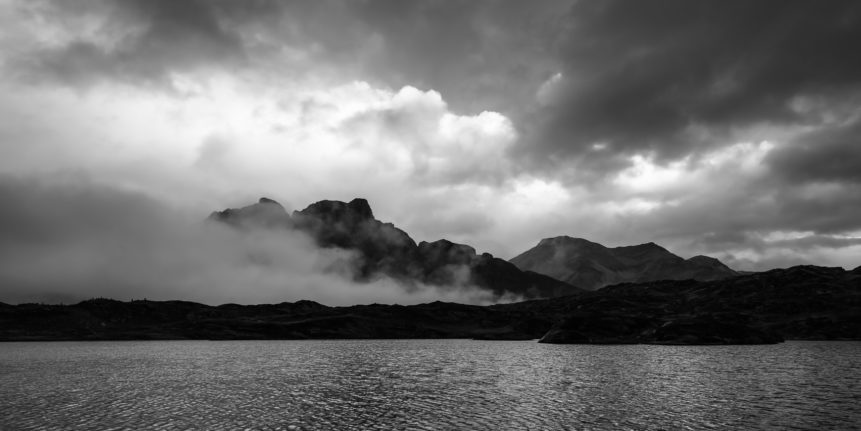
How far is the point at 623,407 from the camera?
73.4m

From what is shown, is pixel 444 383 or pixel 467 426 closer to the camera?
pixel 467 426

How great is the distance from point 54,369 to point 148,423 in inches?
4144

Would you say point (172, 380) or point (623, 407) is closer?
point (623, 407)

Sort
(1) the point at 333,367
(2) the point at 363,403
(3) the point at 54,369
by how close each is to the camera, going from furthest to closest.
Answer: (1) the point at 333,367, (3) the point at 54,369, (2) the point at 363,403

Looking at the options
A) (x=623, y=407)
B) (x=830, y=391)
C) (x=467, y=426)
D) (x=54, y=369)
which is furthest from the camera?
(x=54, y=369)

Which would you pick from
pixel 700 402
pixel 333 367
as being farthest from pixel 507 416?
pixel 333 367

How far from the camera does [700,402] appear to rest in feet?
254

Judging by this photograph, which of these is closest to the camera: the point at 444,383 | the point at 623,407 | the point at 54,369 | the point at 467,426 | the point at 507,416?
the point at 467,426

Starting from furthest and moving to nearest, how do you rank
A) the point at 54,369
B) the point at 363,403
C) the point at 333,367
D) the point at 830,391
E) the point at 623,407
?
the point at 333,367
the point at 54,369
the point at 830,391
the point at 363,403
the point at 623,407

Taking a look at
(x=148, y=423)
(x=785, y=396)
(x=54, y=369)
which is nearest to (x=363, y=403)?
(x=148, y=423)

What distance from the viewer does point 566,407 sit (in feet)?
243

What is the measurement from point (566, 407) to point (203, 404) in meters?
55.6

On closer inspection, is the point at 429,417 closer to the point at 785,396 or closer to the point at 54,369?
the point at 785,396

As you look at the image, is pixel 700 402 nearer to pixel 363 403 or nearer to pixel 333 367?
pixel 363 403
